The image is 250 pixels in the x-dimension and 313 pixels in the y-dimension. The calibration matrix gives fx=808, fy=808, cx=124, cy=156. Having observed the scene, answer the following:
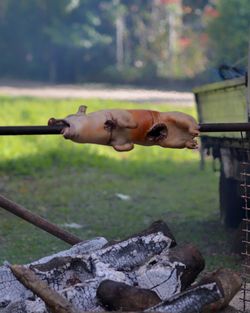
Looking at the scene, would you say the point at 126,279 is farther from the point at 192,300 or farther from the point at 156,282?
the point at 192,300

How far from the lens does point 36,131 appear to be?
13.4ft

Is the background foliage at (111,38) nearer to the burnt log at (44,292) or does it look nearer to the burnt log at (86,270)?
the burnt log at (86,270)

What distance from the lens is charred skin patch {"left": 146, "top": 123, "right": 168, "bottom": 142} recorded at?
4.24 metres

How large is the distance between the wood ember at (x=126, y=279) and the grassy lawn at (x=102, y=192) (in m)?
2.88

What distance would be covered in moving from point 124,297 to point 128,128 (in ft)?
2.86

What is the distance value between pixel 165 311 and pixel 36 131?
1112mm

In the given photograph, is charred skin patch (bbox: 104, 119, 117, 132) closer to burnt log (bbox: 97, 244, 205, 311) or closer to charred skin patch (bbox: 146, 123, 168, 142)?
charred skin patch (bbox: 146, 123, 168, 142)

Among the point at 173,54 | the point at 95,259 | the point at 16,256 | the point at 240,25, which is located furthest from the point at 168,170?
the point at 173,54

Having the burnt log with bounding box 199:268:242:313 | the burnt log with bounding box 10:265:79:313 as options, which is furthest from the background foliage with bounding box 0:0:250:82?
the burnt log with bounding box 10:265:79:313

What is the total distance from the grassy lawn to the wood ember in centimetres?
288

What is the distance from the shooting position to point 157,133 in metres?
4.28

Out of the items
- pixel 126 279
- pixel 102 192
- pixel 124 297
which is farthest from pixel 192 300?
pixel 102 192

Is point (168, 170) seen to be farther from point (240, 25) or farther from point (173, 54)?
point (173, 54)

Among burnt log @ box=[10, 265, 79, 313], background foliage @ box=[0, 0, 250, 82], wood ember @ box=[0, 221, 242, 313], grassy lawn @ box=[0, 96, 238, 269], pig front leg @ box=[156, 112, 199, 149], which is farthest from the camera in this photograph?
background foliage @ box=[0, 0, 250, 82]
